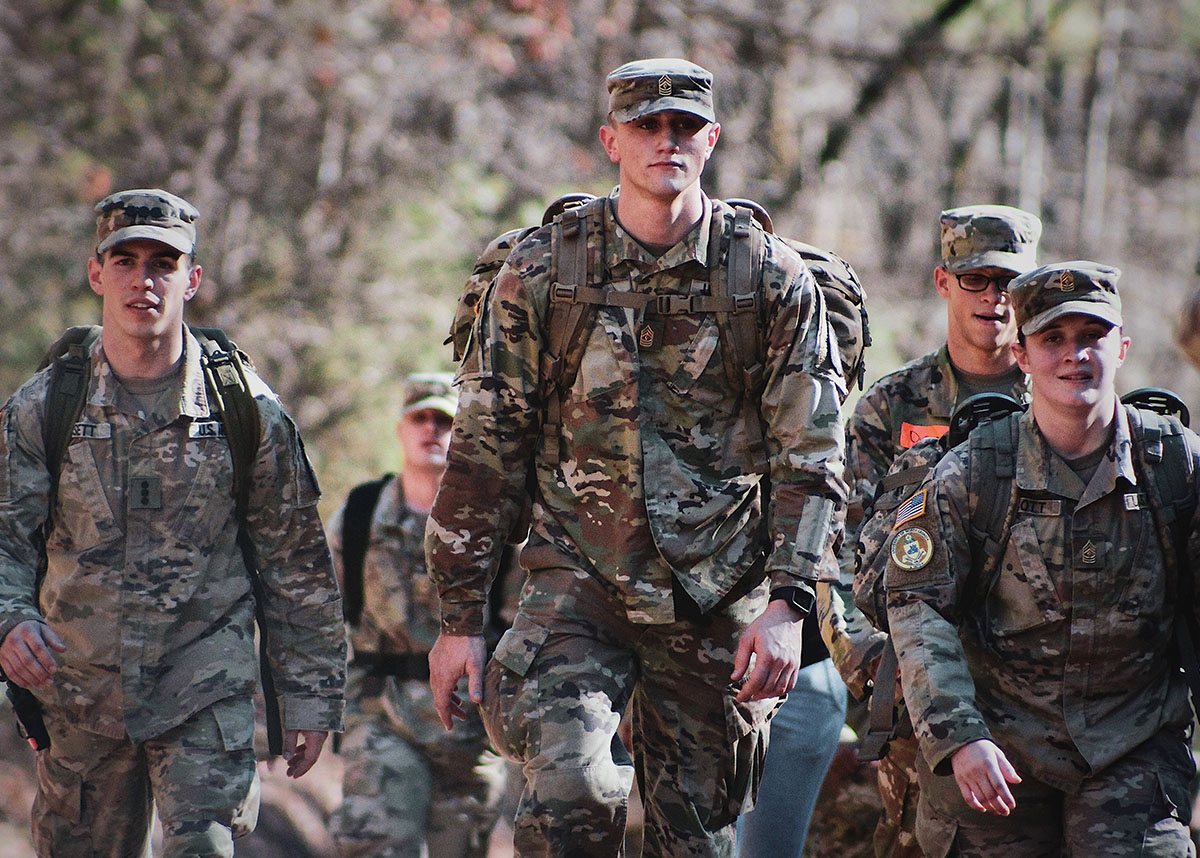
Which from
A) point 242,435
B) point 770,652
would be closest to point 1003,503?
point 770,652

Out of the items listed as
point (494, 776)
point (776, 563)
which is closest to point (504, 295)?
point (776, 563)

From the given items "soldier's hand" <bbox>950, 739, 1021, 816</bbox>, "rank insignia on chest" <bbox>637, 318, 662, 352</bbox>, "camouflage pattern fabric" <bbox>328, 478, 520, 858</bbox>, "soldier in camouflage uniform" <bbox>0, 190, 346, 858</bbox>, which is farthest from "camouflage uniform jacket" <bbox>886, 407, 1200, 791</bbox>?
"camouflage pattern fabric" <bbox>328, 478, 520, 858</bbox>

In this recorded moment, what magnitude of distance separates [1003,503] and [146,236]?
3.06m

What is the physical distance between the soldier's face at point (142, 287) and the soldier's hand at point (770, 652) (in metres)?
2.48

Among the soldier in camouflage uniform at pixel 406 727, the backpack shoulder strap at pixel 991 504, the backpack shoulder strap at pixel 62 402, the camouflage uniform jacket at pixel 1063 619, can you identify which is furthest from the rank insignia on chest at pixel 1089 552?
the soldier in camouflage uniform at pixel 406 727

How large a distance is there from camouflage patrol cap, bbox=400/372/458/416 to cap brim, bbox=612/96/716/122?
3.19m

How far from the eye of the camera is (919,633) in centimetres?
468

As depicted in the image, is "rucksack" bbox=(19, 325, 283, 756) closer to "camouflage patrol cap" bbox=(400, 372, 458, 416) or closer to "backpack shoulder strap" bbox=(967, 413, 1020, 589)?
"camouflage patrol cap" bbox=(400, 372, 458, 416)

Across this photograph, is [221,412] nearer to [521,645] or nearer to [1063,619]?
[521,645]

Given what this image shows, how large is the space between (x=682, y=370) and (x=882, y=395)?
5.22 ft

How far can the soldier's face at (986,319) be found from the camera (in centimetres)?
623

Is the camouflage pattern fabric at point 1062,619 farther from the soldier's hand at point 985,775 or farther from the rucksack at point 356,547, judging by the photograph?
the rucksack at point 356,547

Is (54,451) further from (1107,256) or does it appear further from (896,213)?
(1107,256)

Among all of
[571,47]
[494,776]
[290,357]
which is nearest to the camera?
[494,776]
